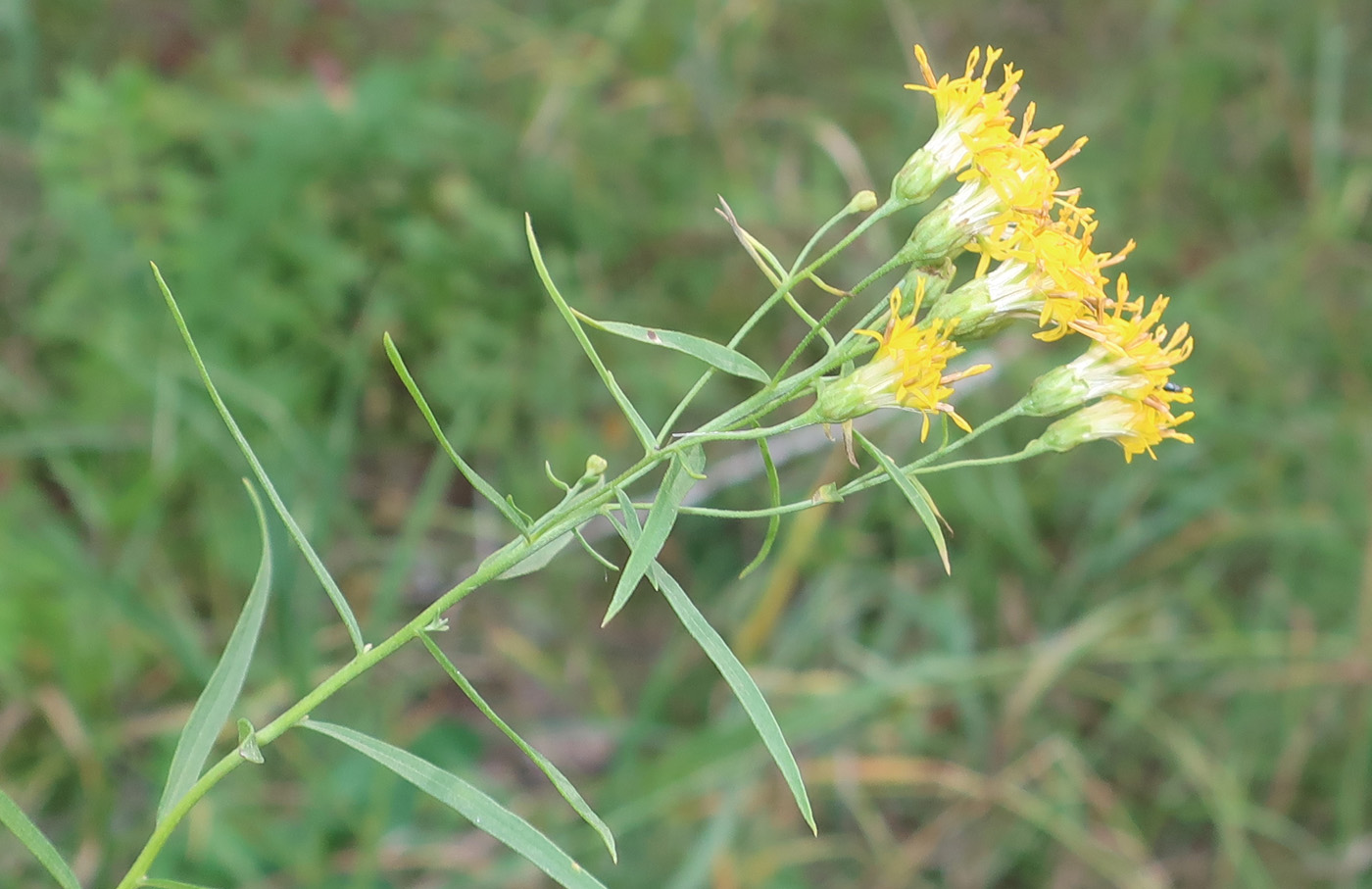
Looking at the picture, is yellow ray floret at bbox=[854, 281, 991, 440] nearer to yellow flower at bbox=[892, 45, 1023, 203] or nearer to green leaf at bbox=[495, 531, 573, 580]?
yellow flower at bbox=[892, 45, 1023, 203]

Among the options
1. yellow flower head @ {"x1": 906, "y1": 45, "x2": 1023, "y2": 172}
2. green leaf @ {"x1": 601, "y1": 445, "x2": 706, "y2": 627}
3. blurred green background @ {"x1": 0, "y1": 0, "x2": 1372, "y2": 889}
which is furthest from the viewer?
blurred green background @ {"x1": 0, "y1": 0, "x2": 1372, "y2": 889}

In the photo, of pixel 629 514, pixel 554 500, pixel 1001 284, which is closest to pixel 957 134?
pixel 1001 284

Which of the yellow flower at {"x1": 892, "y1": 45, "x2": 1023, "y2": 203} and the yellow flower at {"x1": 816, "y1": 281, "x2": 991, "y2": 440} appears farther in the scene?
the yellow flower at {"x1": 892, "y1": 45, "x2": 1023, "y2": 203}

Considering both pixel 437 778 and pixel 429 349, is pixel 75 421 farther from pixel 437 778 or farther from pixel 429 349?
pixel 437 778

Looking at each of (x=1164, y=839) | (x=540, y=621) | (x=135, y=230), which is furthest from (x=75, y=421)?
(x=1164, y=839)

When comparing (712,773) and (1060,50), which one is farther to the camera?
(1060,50)

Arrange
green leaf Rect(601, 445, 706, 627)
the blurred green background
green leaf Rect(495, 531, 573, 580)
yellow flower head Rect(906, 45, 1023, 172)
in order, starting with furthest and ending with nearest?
the blurred green background → yellow flower head Rect(906, 45, 1023, 172) → green leaf Rect(495, 531, 573, 580) → green leaf Rect(601, 445, 706, 627)

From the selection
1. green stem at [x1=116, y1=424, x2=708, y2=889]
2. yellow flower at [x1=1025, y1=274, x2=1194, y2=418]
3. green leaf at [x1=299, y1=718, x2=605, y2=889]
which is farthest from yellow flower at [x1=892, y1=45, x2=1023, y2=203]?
green leaf at [x1=299, y1=718, x2=605, y2=889]

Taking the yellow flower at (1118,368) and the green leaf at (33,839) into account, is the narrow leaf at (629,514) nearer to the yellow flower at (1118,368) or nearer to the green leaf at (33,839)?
the yellow flower at (1118,368)
